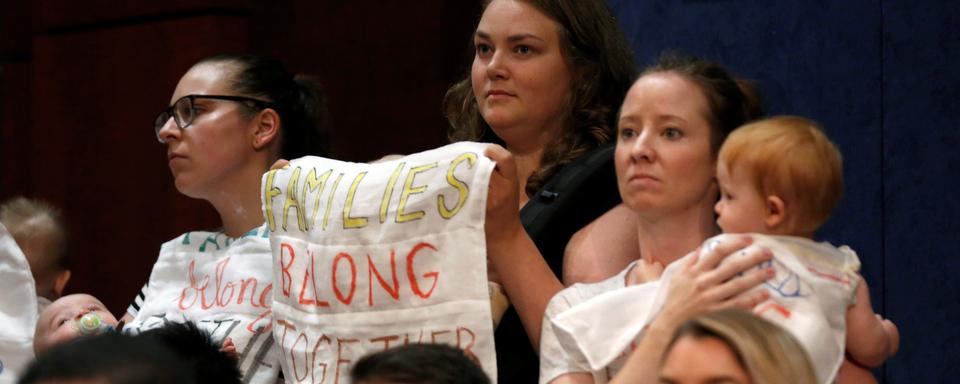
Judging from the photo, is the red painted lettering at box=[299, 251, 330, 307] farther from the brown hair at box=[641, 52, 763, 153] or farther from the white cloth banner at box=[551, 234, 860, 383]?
the brown hair at box=[641, 52, 763, 153]

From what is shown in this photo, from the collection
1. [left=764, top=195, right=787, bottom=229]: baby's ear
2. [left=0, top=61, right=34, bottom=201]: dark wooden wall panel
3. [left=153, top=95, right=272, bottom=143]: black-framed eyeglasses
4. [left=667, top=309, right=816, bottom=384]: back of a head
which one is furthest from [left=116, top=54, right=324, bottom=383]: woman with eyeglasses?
[left=0, top=61, right=34, bottom=201]: dark wooden wall panel

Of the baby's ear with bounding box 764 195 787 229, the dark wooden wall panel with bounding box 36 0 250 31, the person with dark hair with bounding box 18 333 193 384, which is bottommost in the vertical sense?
the dark wooden wall panel with bounding box 36 0 250 31

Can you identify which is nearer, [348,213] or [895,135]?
[348,213]

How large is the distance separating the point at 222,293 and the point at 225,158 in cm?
34

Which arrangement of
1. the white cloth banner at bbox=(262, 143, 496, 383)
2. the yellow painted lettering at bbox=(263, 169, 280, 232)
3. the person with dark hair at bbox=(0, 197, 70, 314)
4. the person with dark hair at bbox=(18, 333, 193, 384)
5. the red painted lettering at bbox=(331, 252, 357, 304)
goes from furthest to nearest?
the person with dark hair at bbox=(0, 197, 70, 314), the yellow painted lettering at bbox=(263, 169, 280, 232), the red painted lettering at bbox=(331, 252, 357, 304), the white cloth banner at bbox=(262, 143, 496, 383), the person with dark hair at bbox=(18, 333, 193, 384)

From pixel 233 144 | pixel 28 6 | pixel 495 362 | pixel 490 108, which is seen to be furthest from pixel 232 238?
pixel 28 6

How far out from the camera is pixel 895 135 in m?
3.31

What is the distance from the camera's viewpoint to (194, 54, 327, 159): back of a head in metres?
3.63

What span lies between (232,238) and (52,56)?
2.05 metres

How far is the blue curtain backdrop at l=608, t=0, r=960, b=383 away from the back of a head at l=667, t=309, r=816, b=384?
4.02ft

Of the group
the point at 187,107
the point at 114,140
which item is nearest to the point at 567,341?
the point at 187,107

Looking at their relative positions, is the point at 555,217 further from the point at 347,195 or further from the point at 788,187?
the point at 788,187

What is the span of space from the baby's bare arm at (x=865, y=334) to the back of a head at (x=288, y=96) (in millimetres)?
1669

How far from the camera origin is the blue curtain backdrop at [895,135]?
327 centimetres
